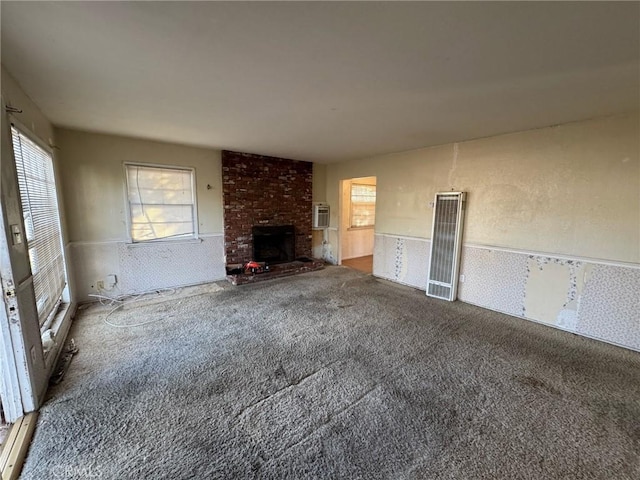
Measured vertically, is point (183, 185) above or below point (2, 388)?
above

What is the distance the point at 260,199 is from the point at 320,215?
61.5 inches

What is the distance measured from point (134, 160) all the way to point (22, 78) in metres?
2.06

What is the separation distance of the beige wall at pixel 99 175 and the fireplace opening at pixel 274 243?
1.94 metres

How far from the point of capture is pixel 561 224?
314cm

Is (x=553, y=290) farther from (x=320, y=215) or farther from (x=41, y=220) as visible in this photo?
(x=41, y=220)

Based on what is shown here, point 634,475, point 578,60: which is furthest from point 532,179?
point 634,475

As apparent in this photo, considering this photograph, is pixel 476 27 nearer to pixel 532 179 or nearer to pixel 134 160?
pixel 532 179

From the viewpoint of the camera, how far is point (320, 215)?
6.34 metres

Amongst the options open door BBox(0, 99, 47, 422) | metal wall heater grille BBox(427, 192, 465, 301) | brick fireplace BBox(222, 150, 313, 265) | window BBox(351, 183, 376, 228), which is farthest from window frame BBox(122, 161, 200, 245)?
metal wall heater grille BBox(427, 192, 465, 301)

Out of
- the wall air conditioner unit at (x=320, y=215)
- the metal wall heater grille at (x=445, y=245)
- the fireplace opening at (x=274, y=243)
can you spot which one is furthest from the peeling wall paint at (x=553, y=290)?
the fireplace opening at (x=274, y=243)

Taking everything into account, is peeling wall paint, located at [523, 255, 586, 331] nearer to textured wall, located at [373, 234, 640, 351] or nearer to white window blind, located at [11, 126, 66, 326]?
textured wall, located at [373, 234, 640, 351]

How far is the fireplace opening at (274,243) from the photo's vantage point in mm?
5436

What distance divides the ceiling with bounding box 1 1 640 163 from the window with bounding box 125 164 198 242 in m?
1.14

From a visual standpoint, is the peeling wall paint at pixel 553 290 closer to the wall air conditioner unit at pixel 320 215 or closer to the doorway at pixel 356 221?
the doorway at pixel 356 221
